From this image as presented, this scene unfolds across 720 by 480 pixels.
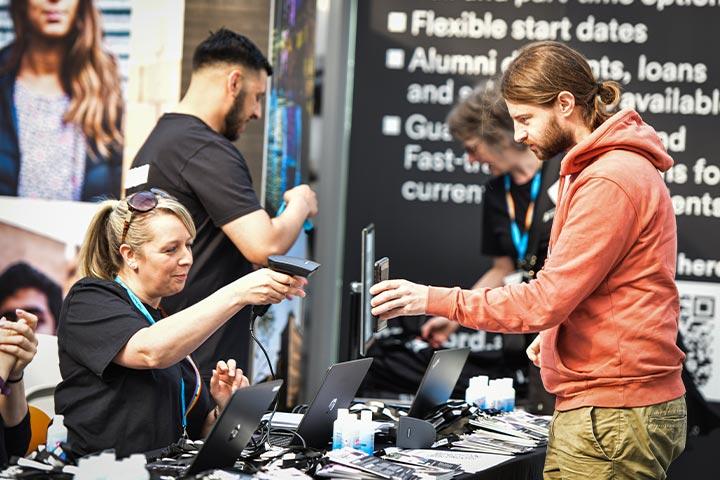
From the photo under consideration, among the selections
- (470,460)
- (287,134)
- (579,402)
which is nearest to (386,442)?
(470,460)

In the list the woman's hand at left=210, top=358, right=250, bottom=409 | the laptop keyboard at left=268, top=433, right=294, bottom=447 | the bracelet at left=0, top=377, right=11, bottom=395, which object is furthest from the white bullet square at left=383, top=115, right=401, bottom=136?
the bracelet at left=0, top=377, right=11, bottom=395

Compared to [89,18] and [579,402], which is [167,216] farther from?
[89,18]

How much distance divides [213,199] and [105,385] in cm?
106

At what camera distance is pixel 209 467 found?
2.40 metres

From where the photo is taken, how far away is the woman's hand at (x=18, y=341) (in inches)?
111

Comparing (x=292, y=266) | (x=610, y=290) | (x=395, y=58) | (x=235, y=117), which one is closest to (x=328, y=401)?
(x=292, y=266)

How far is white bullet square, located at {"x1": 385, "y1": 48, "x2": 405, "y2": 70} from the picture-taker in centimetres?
611

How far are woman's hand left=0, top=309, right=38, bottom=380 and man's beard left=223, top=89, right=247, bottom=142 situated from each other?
1295 millimetres

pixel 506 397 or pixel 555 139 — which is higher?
pixel 555 139

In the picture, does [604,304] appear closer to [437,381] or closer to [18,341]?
[437,381]

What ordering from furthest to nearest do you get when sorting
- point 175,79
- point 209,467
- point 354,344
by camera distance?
point 175,79, point 354,344, point 209,467

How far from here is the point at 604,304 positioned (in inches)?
98.9

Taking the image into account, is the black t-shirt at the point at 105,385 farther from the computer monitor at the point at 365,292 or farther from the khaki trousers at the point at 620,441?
the khaki trousers at the point at 620,441

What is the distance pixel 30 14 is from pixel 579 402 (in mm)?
3400
